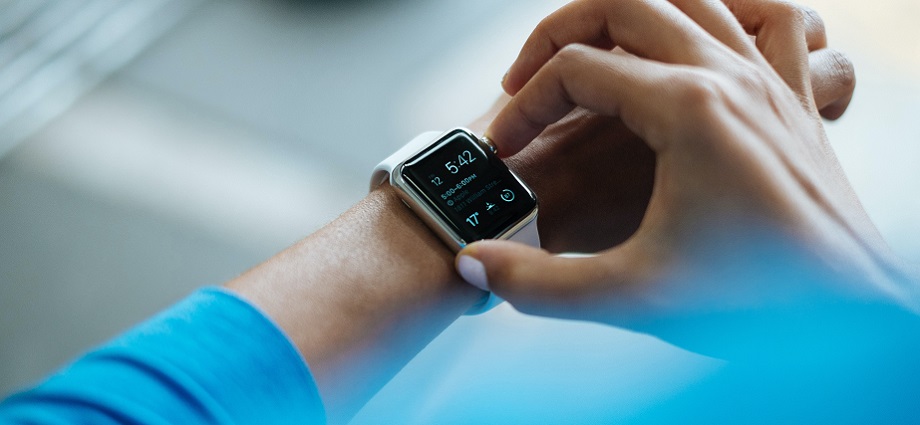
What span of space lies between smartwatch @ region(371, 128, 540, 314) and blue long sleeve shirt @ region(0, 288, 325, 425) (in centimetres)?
21

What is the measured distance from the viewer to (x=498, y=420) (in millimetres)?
876

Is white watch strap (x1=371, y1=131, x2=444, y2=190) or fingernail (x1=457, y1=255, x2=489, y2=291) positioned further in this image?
white watch strap (x1=371, y1=131, x2=444, y2=190)

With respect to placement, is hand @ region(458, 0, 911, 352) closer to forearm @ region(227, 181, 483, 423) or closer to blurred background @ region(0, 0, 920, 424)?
forearm @ region(227, 181, 483, 423)

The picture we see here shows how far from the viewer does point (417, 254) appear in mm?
803

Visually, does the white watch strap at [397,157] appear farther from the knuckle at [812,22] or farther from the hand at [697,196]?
the knuckle at [812,22]

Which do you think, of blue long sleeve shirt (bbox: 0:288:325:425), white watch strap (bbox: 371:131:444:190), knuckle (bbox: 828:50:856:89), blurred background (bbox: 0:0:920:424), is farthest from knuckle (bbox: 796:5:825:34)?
blue long sleeve shirt (bbox: 0:288:325:425)

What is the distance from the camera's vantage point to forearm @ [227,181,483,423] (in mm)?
724

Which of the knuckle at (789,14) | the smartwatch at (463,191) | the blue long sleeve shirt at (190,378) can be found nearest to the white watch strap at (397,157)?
the smartwatch at (463,191)

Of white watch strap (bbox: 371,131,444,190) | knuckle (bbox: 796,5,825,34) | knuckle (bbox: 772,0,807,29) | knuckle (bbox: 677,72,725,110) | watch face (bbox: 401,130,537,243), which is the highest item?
white watch strap (bbox: 371,131,444,190)

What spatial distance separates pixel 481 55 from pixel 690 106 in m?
0.67

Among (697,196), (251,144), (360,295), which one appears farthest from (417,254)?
(251,144)

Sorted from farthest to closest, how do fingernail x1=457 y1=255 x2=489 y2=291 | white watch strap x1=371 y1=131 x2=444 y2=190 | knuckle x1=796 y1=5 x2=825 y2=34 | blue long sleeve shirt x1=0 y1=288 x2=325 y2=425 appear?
knuckle x1=796 y1=5 x2=825 y2=34 → white watch strap x1=371 y1=131 x2=444 y2=190 → fingernail x1=457 y1=255 x2=489 y2=291 → blue long sleeve shirt x1=0 y1=288 x2=325 y2=425

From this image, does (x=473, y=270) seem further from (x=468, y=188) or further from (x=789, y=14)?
(x=789, y=14)

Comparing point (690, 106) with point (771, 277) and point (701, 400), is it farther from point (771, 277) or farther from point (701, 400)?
point (701, 400)
